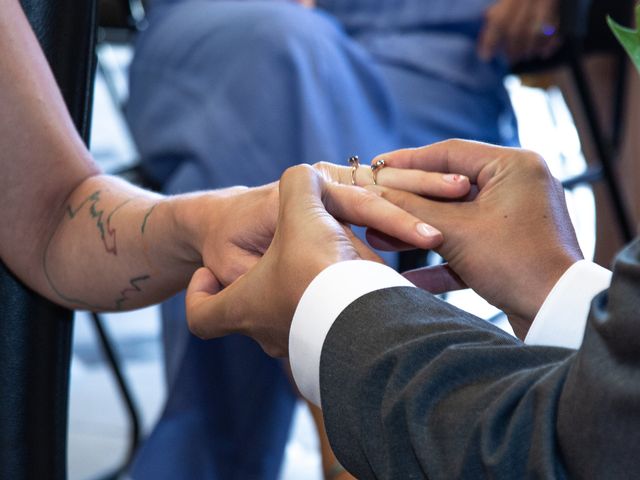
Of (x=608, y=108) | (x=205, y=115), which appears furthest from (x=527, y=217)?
(x=608, y=108)

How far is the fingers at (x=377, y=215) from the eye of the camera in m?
0.70

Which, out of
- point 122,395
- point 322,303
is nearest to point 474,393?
point 322,303

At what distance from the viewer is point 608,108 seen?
1.72 meters

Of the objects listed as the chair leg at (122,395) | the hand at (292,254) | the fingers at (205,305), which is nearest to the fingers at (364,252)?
the hand at (292,254)

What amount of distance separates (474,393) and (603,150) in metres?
1.06

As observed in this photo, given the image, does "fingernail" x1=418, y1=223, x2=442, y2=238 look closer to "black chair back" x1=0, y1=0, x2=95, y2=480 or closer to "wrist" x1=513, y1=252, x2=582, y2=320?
"wrist" x1=513, y1=252, x2=582, y2=320

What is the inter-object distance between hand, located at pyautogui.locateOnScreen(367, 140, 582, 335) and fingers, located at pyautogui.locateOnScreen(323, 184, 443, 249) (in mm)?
45

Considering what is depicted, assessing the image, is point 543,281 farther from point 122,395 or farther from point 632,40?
point 122,395

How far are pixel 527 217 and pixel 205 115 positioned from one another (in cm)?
73

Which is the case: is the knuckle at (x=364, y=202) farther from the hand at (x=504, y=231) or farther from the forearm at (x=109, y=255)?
the forearm at (x=109, y=255)

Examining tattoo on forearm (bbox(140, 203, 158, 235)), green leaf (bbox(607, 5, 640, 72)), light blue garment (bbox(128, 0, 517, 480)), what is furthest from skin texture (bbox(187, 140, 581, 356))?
light blue garment (bbox(128, 0, 517, 480))

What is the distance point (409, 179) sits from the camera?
0.79 meters

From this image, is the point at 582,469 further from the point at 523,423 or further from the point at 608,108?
the point at 608,108

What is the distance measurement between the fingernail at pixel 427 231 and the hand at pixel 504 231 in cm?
5
